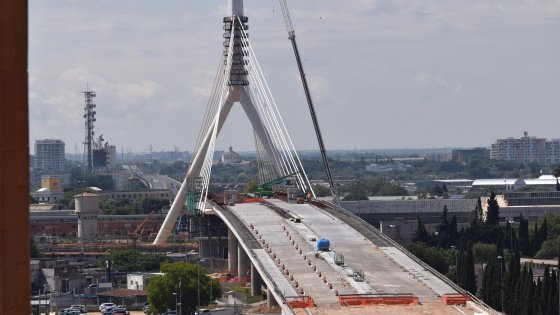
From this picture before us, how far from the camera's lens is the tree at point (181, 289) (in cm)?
5450

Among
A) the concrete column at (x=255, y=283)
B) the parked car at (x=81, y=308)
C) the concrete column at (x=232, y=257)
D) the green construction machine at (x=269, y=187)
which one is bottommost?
the parked car at (x=81, y=308)

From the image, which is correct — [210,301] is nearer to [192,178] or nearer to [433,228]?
[192,178]

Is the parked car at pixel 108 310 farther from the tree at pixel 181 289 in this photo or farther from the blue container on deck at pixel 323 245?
the blue container on deck at pixel 323 245

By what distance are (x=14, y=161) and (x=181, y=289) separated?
47169 mm

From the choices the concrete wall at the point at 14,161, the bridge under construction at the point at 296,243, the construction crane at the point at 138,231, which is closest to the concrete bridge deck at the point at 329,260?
the bridge under construction at the point at 296,243

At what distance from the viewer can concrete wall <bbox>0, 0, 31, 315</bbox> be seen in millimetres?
7453

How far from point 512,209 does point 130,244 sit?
92.7ft

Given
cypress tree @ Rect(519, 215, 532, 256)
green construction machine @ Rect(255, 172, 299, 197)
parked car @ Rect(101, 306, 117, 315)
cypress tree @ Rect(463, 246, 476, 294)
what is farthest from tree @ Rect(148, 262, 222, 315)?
cypress tree @ Rect(519, 215, 532, 256)

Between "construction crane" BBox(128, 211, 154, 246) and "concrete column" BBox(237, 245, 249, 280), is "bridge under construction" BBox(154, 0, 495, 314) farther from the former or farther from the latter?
"construction crane" BBox(128, 211, 154, 246)

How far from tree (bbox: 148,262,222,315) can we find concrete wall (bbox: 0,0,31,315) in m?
46.3

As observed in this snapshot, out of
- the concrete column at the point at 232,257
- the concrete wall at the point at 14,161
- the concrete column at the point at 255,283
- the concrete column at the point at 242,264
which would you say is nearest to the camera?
the concrete wall at the point at 14,161

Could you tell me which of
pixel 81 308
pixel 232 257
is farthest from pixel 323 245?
pixel 232 257

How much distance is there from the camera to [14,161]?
762 cm

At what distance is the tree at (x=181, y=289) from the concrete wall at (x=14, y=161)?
46.3 m
